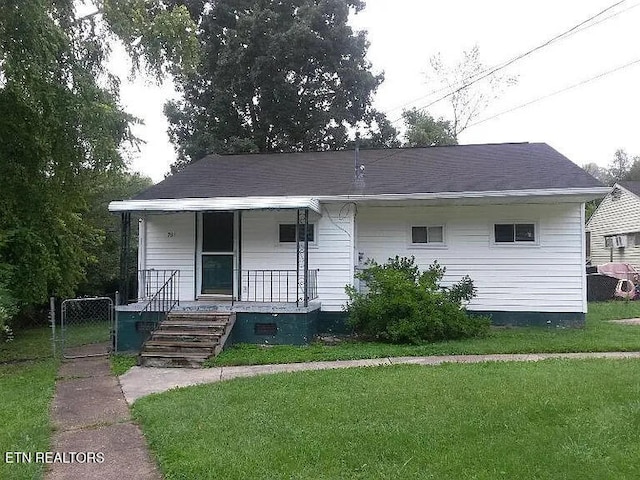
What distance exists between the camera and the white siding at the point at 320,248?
37.8ft

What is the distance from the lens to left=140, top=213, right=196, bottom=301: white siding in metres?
11.9

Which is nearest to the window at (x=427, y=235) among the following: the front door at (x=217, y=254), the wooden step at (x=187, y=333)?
the front door at (x=217, y=254)

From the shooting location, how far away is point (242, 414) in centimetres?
542

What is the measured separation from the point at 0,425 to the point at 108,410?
107 centimetres

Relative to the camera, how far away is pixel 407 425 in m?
4.85

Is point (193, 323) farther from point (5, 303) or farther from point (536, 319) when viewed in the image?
point (536, 319)

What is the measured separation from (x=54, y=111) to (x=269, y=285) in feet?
17.2

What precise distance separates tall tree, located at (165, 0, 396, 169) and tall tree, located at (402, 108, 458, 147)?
2.08m

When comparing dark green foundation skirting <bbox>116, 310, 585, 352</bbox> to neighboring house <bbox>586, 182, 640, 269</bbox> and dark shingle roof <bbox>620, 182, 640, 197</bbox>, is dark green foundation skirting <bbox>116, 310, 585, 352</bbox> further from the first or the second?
dark shingle roof <bbox>620, 182, 640, 197</bbox>

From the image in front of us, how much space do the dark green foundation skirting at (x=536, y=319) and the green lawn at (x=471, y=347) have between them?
15.6 inches

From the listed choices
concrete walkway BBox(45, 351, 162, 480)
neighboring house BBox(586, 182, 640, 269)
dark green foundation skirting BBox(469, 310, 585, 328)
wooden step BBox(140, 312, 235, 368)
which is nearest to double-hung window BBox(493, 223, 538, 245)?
dark green foundation skirting BBox(469, 310, 585, 328)

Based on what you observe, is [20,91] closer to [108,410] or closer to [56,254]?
[56,254]

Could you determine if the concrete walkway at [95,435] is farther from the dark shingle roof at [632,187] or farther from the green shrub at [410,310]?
the dark shingle roof at [632,187]

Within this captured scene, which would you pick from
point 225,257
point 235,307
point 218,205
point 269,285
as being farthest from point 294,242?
point 235,307
